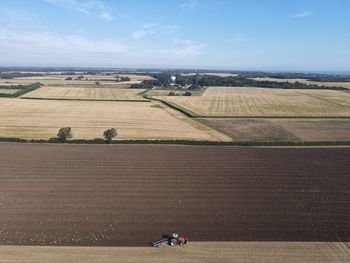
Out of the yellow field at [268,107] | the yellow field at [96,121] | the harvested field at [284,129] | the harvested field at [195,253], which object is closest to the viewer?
the harvested field at [195,253]

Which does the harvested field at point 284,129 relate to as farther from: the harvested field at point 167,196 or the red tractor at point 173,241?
the red tractor at point 173,241

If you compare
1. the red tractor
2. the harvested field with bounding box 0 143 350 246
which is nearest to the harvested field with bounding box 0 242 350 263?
the red tractor

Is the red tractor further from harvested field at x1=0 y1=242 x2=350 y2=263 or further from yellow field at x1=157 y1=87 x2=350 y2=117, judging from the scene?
yellow field at x1=157 y1=87 x2=350 y2=117

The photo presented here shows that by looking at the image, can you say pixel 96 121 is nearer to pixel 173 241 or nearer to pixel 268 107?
pixel 268 107

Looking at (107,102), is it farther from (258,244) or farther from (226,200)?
(258,244)

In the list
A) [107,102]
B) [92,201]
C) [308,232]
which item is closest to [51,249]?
[92,201]

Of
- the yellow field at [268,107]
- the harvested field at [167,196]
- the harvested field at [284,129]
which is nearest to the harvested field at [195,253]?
the harvested field at [167,196]

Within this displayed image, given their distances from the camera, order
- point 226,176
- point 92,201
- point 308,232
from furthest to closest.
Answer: point 226,176 → point 92,201 → point 308,232
